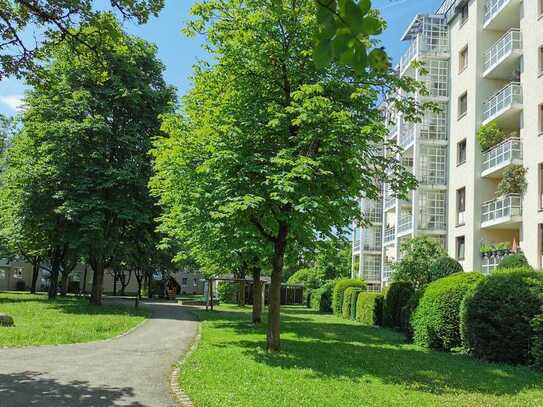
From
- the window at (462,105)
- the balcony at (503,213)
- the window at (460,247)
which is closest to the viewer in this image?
the balcony at (503,213)

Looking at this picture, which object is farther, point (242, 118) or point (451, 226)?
point (451, 226)

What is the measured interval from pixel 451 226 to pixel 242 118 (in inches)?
875

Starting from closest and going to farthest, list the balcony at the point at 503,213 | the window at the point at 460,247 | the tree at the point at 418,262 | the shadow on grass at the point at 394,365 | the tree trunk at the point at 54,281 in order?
the shadow on grass at the point at 394,365 < the balcony at the point at 503,213 < the tree at the point at 418,262 < the window at the point at 460,247 < the tree trunk at the point at 54,281

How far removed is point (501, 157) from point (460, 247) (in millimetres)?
7196

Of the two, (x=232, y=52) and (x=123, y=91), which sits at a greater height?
(x=123, y=91)

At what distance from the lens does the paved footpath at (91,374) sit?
26.7 feet

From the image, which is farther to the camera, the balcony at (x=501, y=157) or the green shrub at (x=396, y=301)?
the balcony at (x=501, y=157)

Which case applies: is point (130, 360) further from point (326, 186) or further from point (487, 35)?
point (487, 35)

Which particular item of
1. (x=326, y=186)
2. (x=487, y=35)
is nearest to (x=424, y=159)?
(x=487, y=35)

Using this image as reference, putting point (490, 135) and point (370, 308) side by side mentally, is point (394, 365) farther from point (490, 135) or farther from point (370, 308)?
point (490, 135)

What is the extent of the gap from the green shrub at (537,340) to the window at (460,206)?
61.3ft

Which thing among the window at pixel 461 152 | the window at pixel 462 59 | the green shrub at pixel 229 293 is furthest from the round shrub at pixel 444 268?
the green shrub at pixel 229 293

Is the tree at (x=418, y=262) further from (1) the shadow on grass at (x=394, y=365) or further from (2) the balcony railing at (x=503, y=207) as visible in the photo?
(1) the shadow on grass at (x=394, y=365)

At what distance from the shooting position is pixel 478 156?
2933 centimetres
